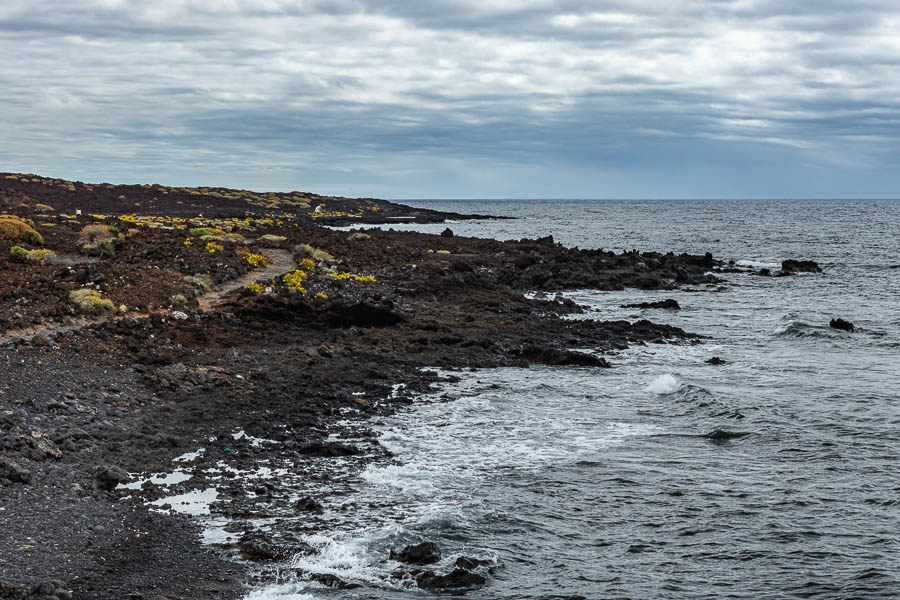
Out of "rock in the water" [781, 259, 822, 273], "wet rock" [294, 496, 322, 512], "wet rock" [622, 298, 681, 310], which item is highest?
"rock in the water" [781, 259, 822, 273]

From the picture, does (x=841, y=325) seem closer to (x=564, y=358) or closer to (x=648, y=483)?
(x=564, y=358)

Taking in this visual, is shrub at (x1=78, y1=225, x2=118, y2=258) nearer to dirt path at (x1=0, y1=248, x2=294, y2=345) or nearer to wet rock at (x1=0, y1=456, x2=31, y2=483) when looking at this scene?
dirt path at (x1=0, y1=248, x2=294, y2=345)

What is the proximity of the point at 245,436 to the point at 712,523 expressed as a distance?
27.2 ft

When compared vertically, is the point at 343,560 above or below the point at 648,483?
below

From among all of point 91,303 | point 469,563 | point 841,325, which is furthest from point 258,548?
point 841,325

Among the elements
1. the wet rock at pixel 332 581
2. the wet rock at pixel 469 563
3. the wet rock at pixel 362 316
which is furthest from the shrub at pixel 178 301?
the wet rock at pixel 469 563

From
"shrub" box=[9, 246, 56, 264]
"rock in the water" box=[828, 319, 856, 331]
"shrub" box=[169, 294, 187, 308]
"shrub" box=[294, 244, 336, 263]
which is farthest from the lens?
"shrub" box=[294, 244, 336, 263]

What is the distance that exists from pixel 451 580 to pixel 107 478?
547cm

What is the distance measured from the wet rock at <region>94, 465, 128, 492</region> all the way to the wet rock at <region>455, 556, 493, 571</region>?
529cm

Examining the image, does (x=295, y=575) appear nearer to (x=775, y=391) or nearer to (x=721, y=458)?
(x=721, y=458)

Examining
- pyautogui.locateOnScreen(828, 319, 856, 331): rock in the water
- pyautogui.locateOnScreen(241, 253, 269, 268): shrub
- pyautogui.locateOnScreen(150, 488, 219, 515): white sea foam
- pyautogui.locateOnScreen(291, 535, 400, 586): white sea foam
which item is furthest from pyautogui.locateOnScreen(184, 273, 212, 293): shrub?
pyautogui.locateOnScreen(828, 319, 856, 331): rock in the water

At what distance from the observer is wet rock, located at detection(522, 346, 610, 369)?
23719 millimetres

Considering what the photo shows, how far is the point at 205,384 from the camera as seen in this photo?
17844 millimetres

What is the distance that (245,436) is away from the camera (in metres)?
14.9
